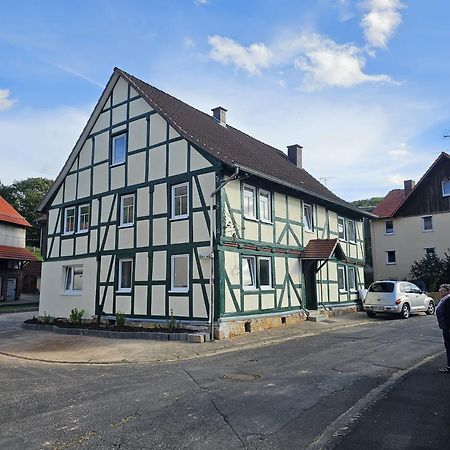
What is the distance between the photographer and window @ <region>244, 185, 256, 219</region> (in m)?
15.8

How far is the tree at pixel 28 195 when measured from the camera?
197ft

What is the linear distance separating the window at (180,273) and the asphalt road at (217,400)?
4.47m

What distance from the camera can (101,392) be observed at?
727cm

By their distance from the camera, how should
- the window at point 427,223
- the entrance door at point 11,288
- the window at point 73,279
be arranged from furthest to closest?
the entrance door at point 11,288
the window at point 427,223
the window at point 73,279

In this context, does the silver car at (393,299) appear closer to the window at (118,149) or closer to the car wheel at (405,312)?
the car wheel at (405,312)

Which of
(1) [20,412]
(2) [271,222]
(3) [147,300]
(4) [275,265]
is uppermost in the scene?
(2) [271,222]

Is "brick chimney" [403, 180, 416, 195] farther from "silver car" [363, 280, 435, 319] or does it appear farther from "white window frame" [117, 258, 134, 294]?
"white window frame" [117, 258, 134, 294]

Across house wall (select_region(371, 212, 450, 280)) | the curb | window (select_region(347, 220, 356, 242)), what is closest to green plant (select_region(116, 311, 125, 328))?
the curb

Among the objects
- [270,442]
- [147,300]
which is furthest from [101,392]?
[147,300]

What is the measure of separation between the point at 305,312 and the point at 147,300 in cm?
658

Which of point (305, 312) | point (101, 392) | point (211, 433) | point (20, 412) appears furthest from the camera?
point (305, 312)

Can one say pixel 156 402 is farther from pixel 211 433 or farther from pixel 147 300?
pixel 147 300

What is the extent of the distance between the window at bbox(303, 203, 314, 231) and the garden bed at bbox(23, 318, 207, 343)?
8.05 m

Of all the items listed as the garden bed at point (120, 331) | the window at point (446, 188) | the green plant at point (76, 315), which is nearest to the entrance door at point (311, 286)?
the garden bed at point (120, 331)
